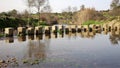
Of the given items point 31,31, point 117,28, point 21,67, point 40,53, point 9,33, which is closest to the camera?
point 21,67

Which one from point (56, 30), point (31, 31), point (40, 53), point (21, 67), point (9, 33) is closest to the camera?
point (21, 67)

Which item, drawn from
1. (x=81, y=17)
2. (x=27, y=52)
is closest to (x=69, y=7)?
(x=81, y=17)

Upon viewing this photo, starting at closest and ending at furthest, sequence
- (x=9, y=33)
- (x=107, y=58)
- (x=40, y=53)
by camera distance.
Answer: (x=107, y=58), (x=40, y=53), (x=9, y=33)

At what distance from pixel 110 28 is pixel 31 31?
53.7 ft

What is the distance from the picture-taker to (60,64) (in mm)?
17109

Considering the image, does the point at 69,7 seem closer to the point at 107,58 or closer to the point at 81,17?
the point at 81,17

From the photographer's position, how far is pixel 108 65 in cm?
1655

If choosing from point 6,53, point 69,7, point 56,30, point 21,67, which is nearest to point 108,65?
point 21,67

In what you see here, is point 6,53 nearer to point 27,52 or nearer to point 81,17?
point 27,52

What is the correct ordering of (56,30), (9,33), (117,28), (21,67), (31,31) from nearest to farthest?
(21,67)
(9,33)
(31,31)
(56,30)
(117,28)

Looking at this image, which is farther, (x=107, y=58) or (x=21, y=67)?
(x=107, y=58)

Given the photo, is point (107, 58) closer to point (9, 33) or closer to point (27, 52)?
point (27, 52)

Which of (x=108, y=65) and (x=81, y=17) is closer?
(x=108, y=65)

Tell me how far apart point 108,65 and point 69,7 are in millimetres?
81509
